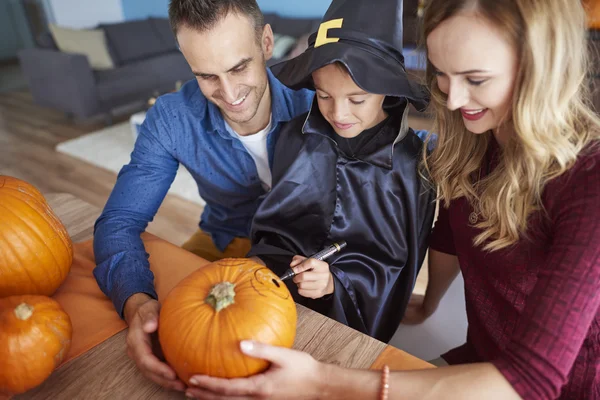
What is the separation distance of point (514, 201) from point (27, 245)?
1.15 m

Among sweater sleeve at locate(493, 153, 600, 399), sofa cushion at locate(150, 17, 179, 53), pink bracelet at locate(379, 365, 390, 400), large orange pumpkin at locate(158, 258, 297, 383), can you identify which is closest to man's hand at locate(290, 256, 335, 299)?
large orange pumpkin at locate(158, 258, 297, 383)

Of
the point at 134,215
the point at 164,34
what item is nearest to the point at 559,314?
the point at 134,215

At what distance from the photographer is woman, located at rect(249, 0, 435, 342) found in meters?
1.14

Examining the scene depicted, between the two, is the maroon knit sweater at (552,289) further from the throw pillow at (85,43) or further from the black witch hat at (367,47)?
the throw pillow at (85,43)

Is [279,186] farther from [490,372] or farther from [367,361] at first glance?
[490,372]

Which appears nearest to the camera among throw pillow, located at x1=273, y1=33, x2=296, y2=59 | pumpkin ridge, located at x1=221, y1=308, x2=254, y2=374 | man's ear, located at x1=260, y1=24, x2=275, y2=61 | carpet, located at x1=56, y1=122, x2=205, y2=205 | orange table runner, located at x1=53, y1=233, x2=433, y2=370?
pumpkin ridge, located at x1=221, y1=308, x2=254, y2=374

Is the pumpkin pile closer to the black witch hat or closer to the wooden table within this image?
the wooden table

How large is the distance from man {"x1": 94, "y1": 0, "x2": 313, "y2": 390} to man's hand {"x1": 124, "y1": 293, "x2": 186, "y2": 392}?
0.14 ft

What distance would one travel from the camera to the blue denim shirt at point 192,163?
1.47 metres

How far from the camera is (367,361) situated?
91 cm

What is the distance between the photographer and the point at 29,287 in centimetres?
105

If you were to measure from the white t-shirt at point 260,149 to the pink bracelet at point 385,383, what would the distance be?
96 cm

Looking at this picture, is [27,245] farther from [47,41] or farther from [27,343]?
[47,41]

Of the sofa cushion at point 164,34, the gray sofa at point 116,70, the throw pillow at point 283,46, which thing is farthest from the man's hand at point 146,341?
the sofa cushion at point 164,34
